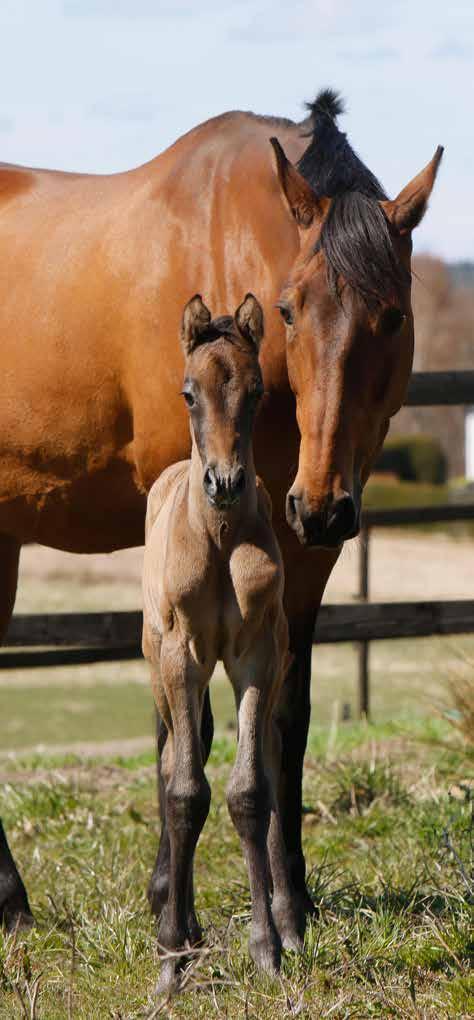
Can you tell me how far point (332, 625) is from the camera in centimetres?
766

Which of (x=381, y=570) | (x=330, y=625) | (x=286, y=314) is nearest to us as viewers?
(x=286, y=314)

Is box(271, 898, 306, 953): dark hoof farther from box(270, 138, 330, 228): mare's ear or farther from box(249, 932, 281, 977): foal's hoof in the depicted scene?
box(270, 138, 330, 228): mare's ear

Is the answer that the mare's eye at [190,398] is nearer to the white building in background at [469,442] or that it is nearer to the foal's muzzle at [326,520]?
the foal's muzzle at [326,520]

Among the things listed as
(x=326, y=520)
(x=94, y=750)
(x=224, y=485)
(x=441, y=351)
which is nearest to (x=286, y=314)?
(x=326, y=520)

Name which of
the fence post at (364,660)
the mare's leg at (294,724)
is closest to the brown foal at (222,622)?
the mare's leg at (294,724)

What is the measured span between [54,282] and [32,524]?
2.69 ft

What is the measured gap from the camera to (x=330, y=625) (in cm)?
766

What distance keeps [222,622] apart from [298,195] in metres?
1.19

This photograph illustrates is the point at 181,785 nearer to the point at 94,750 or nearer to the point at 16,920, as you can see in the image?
the point at 16,920

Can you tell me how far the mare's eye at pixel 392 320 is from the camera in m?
3.85

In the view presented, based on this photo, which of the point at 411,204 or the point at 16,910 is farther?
the point at 16,910

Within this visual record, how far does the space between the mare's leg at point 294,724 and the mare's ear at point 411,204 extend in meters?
1.33

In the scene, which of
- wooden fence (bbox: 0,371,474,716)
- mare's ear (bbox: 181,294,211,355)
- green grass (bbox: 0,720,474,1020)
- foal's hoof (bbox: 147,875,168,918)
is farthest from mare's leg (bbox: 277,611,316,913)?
wooden fence (bbox: 0,371,474,716)

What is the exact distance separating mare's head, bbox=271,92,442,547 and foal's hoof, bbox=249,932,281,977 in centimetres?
96
